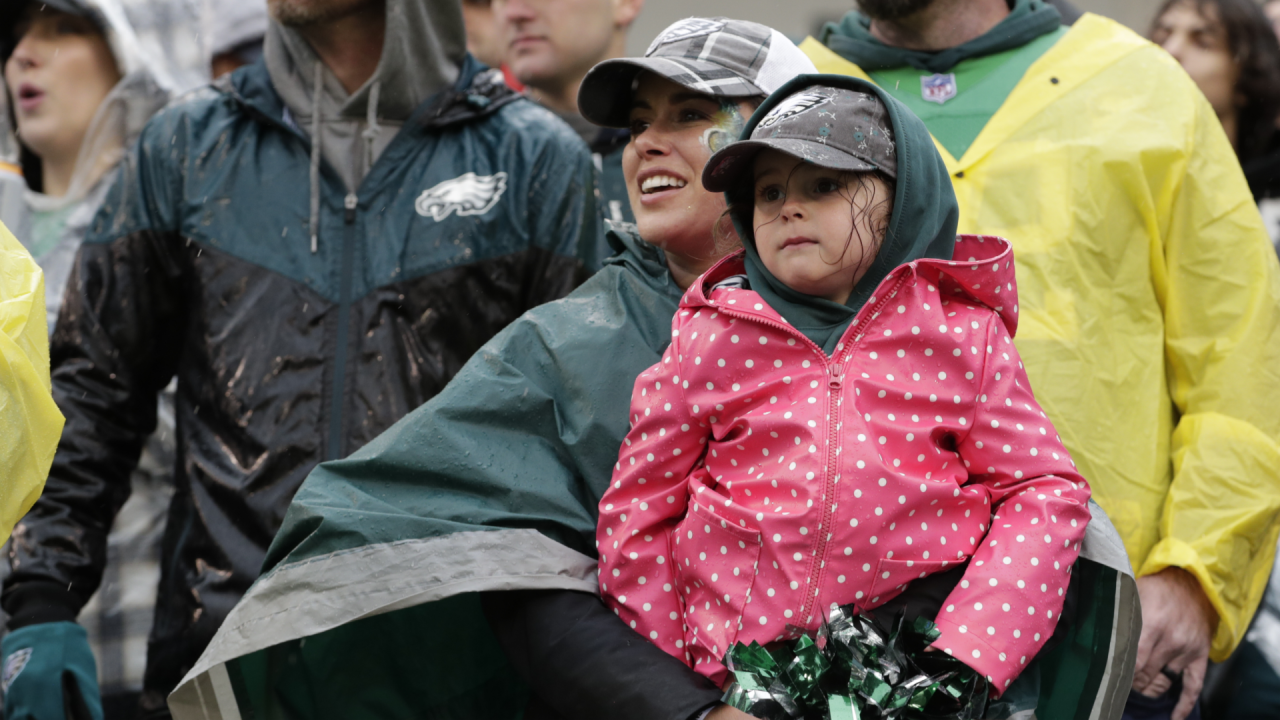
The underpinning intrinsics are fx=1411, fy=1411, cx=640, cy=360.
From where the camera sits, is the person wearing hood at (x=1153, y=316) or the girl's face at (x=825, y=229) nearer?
the girl's face at (x=825, y=229)

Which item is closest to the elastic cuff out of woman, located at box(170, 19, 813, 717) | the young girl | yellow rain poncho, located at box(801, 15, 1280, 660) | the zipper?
the zipper

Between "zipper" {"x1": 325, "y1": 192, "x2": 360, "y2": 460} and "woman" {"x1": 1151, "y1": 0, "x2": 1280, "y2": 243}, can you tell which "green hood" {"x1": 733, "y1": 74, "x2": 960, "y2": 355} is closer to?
"zipper" {"x1": 325, "y1": 192, "x2": 360, "y2": 460}

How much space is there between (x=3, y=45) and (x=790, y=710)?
3.73m

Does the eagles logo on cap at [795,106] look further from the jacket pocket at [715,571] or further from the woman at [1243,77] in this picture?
the woman at [1243,77]

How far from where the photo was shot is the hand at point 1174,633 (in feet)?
9.14

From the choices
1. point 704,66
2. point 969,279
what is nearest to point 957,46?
point 704,66

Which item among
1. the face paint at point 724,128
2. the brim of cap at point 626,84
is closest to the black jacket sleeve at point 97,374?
the brim of cap at point 626,84

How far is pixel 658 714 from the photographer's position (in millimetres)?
2006

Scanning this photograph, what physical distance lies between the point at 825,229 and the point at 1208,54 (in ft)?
9.01

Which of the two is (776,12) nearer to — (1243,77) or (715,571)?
(1243,77)

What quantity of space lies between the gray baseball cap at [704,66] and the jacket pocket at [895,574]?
0.92 m

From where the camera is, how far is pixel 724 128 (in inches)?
99.9

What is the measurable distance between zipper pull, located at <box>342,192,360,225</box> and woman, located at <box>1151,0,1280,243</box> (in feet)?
8.72

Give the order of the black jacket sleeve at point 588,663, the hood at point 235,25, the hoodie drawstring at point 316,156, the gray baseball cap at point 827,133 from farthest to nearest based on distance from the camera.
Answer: the hood at point 235,25 < the hoodie drawstring at point 316,156 < the gray baseball cap at point 827,133 < the black jacket sleeve at point 588,663
